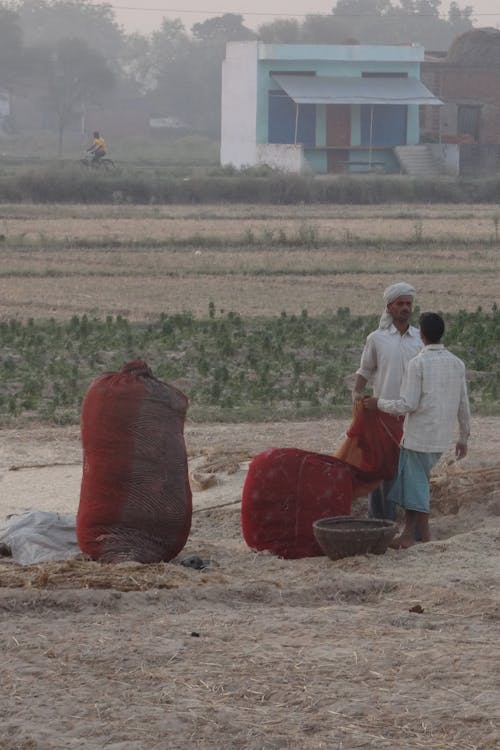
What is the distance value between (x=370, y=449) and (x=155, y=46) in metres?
145

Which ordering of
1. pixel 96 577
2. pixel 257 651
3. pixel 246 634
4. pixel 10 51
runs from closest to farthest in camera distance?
pixel 257 651 → pixel 246 634 → pixel 96 577 → pixel 10 51

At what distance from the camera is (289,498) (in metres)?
7.61

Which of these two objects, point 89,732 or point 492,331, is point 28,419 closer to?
point 492,331

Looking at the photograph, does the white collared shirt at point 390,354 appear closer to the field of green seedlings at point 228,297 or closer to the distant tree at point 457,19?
the field of green seedlings at point 228,297

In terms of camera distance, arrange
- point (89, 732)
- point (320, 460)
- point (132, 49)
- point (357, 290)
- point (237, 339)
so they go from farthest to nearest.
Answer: point (132, 49)
point (357, 290)
point (237, 339)
point (320, 460)
point (89, 732)

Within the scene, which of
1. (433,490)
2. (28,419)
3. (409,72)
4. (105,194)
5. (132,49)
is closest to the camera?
(433,490)

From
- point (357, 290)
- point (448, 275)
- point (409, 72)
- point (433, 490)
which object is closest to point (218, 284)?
point (357, 290)

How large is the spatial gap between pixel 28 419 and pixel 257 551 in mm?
4310

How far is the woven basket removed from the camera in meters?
7.14

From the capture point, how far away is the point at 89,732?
4.63 meters

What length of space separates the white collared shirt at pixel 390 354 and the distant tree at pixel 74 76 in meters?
72.7

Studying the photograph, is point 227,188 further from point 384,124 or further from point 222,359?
point 222,359

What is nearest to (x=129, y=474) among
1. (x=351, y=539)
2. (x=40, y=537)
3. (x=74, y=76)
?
(x=40, y=537)

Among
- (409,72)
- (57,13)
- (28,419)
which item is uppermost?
(57,13)
